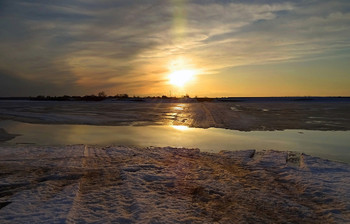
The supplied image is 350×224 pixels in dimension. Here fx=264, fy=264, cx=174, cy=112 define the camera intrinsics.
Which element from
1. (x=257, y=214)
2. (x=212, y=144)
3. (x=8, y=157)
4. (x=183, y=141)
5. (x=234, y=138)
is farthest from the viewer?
(x=234, y=138)

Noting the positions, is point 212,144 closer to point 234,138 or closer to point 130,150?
point 234,138

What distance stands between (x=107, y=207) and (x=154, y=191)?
44.9 inches

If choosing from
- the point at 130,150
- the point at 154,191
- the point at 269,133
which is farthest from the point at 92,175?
the point at 269,133

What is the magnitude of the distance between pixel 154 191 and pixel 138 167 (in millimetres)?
1791

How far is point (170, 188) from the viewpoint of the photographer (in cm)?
571

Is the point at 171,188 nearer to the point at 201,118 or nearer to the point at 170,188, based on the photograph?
the point at 170,188

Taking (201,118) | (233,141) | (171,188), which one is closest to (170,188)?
(171,188)

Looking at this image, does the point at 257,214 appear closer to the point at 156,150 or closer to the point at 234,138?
the point at 156,150

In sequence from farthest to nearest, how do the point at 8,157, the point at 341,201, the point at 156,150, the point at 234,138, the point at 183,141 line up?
the point at 234,138 < the point at 183,141 < the point at 156,150 < the point at 8,157 < the point at 341,201

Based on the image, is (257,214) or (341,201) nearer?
(257,214)

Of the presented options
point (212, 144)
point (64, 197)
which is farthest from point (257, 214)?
point (212, 144)

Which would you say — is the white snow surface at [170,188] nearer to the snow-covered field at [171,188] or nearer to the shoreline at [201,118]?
the snow-covered field at [171,188]

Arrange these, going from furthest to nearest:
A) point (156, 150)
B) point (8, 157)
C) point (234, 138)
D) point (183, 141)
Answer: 1. point (234, 138)
2. point (183, 141)
3. point (156, 150)
4. point (8, 157)

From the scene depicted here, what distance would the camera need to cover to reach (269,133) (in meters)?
14.5
